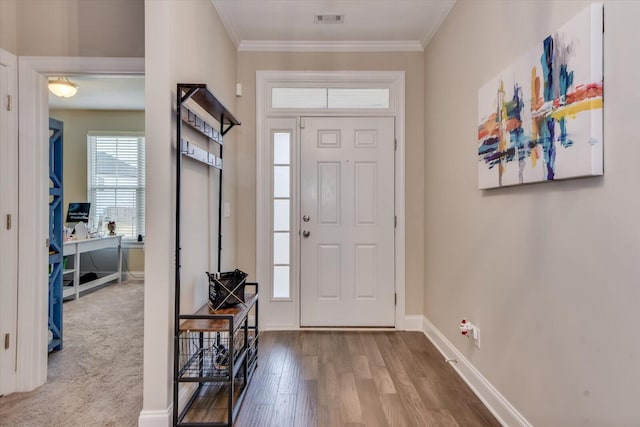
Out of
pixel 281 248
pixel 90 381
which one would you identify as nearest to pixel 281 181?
pixel 281 248

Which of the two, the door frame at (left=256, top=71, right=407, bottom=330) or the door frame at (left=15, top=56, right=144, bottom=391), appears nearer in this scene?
→ the door frame at (left=15, top=56, right=144, bottom=391)

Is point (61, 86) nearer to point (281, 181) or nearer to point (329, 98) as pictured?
point (281, 181)

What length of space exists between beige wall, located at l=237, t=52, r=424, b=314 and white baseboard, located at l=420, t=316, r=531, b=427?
64cm

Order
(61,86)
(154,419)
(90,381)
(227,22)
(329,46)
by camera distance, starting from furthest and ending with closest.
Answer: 1. (61,86)
2. (329,46)
3. (227,22)
4. (90,381)
5. (154,419)

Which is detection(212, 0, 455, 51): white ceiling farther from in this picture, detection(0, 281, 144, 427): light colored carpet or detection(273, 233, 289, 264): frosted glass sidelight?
detection(0, 281, 144, 427): light colored carpet

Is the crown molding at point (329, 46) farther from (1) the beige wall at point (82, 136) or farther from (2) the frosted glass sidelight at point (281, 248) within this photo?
(1) the beige wall at point (82, 136)

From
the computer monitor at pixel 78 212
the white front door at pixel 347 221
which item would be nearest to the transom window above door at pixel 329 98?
the white front door at pixel 347 221

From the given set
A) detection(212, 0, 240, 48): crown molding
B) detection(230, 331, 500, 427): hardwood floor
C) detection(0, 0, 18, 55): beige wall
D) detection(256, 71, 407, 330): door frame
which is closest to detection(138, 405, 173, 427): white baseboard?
detection(230, 331, 500, 427): hardwood floor

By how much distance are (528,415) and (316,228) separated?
2.13 metres

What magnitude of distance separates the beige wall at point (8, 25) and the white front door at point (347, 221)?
6.98ft

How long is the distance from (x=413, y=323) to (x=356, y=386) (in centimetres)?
123

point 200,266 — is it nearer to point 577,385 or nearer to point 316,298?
point 316,298

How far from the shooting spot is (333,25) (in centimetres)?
299

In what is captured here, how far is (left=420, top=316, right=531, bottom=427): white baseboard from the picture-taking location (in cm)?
179
